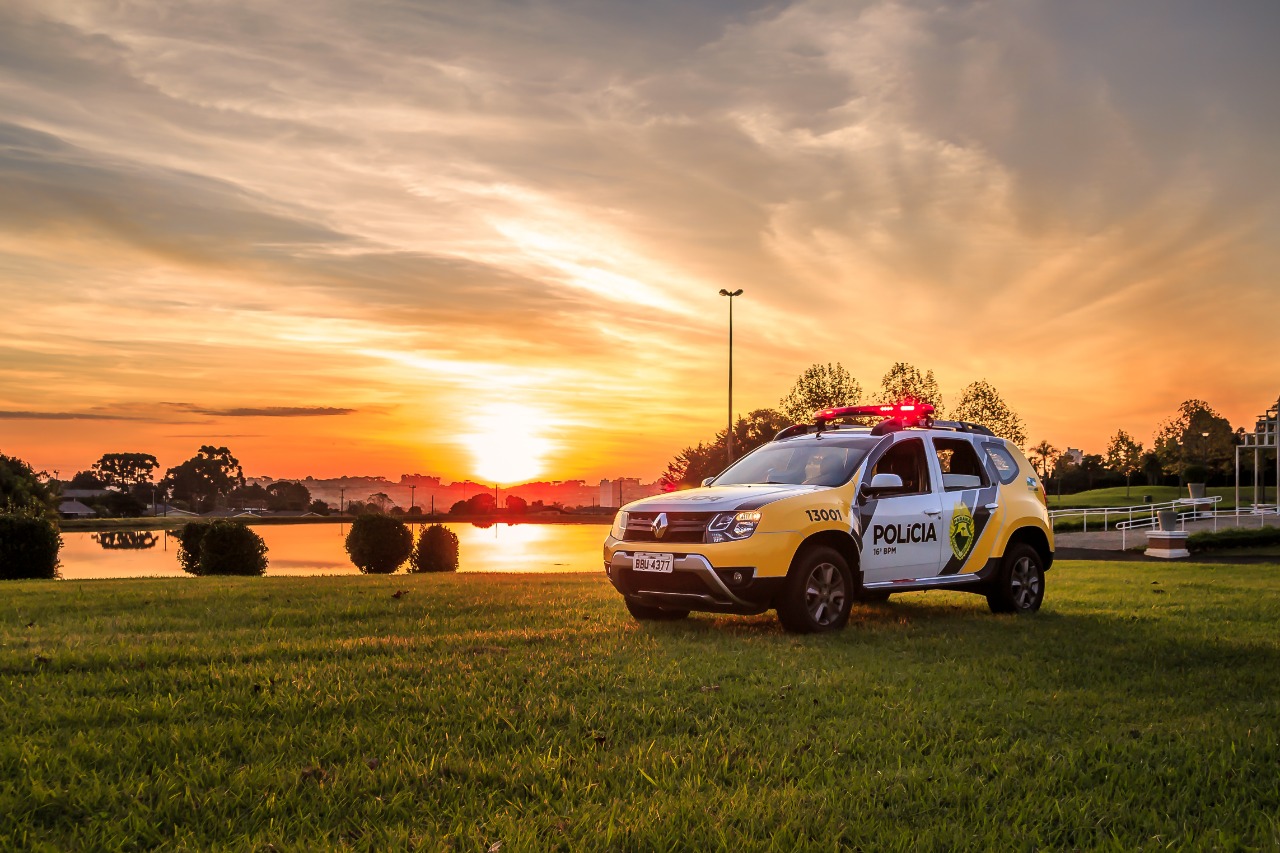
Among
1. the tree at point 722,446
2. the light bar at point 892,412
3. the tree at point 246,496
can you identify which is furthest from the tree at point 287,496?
the light bar at point 892,412

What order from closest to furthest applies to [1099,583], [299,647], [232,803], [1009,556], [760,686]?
[232,803]
[760,686]
[299,647]
[1009,556]
[1099,583]

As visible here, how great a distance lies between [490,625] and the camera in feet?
31.8

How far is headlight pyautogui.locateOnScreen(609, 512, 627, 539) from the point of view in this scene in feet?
32.7

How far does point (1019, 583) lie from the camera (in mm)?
11609

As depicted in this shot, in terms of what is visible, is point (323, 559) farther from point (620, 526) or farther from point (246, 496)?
point (246, 496)

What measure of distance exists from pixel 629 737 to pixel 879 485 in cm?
518

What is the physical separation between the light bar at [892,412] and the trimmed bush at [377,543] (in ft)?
59.7

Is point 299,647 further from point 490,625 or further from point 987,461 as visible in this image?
point 987,461

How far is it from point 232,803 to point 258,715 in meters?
1.56

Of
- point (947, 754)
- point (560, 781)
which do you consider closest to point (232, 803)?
point (560, 781)

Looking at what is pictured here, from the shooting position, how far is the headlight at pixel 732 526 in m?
9.09

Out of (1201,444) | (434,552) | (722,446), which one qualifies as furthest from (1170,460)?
(434,552)

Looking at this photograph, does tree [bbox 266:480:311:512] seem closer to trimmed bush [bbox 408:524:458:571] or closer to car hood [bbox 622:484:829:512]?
trimmed bush [bbox 408:524:458:571]

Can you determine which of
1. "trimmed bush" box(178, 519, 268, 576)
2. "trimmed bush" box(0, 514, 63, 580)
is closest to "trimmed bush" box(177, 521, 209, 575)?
"trimmed bush" box(178, 519, 268, 576)
